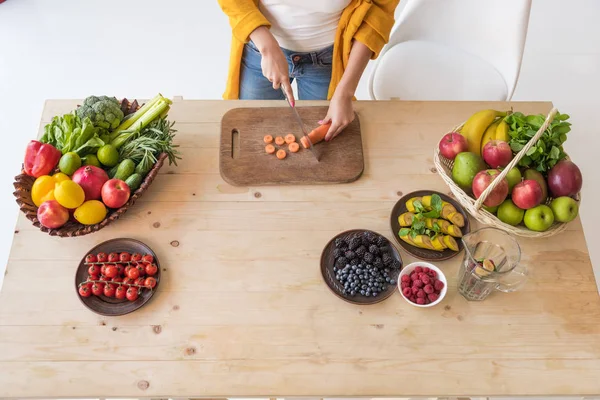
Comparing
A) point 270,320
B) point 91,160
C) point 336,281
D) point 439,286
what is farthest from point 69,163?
point 439,286

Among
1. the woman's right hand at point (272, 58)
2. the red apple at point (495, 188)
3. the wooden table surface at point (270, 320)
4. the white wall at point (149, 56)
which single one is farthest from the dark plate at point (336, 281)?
the white wall at point (149, 56)

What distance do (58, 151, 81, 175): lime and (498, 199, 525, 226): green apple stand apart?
121 centimetres

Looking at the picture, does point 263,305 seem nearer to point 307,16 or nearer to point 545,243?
point 545,243

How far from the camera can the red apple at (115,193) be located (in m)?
1.43

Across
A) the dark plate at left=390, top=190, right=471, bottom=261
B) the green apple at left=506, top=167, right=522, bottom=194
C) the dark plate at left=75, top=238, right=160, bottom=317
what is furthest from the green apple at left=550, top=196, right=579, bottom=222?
the dark plate at left=75, top=238, right=160, bottom=317

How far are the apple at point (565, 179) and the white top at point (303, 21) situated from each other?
840mm

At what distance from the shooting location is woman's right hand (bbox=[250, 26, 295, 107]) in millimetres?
1663

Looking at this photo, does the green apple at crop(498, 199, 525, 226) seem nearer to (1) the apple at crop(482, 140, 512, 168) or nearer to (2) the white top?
(1) the apple at crop(482, 140, 512, 168)

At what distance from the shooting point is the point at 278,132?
1715 mm

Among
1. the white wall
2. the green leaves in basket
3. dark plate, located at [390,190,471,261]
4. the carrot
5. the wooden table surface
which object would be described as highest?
the green leaves in basket

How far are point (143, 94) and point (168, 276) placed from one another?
1.85 meters

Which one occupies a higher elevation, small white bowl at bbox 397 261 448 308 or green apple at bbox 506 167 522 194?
green apple at bbox 506 167 522 194

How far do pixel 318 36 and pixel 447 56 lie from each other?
68 cm

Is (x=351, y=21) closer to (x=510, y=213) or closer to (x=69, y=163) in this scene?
(x=510, y=213)
